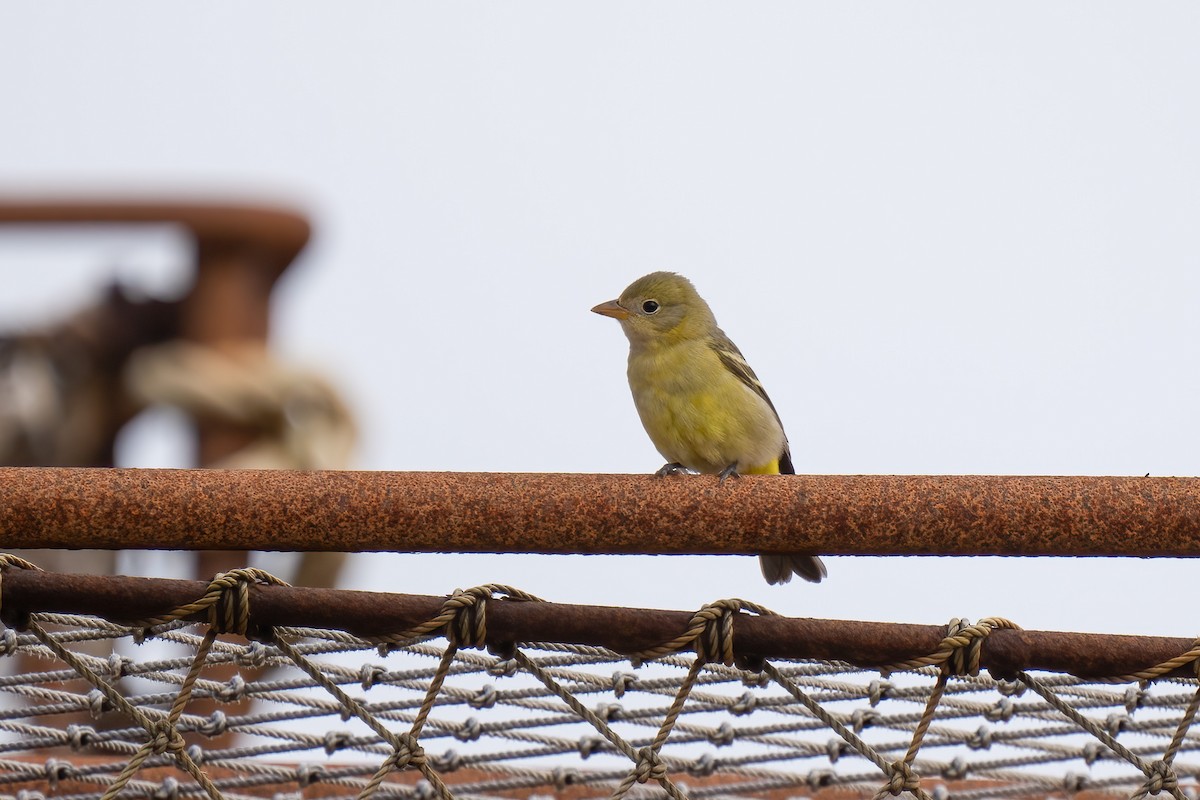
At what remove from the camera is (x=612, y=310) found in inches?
195

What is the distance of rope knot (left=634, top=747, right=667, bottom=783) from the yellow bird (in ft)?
6.00

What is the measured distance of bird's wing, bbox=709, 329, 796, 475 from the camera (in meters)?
4.73

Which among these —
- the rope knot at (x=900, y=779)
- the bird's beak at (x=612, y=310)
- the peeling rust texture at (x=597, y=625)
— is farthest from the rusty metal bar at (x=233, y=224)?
the rope knot at (x=900, y=779)

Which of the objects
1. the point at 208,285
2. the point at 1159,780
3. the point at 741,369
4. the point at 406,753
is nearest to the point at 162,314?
the point at 208,285

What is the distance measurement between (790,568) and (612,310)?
1317 mm

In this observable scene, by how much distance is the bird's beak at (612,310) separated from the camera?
4.93m

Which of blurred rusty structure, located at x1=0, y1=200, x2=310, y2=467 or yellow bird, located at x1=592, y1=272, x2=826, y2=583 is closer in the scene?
yellow bird, located at x1=592, y1=272, x2=826, y2=583

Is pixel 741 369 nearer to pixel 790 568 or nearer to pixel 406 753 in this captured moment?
pixel 790 568

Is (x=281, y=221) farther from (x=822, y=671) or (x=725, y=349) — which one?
(x=822, y=671)

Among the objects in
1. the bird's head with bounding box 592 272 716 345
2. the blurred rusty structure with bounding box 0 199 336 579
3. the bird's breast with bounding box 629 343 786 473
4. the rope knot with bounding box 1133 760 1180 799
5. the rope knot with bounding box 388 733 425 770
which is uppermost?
the blurred rusty structure with bounding box 0 199 336 579

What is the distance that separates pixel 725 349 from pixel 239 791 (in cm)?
235

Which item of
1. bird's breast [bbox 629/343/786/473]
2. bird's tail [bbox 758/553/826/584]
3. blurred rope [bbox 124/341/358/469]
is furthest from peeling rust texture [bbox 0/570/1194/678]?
blurred rope [bbox 124/341/358/469]

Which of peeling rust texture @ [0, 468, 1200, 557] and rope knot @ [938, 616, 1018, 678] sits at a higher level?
peeling rust texture @ [0, 468, 1200, 557]

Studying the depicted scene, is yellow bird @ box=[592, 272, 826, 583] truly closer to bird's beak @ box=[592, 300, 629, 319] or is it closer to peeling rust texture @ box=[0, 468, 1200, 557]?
bird's beak @ box=[592, 300, 629, 319]
